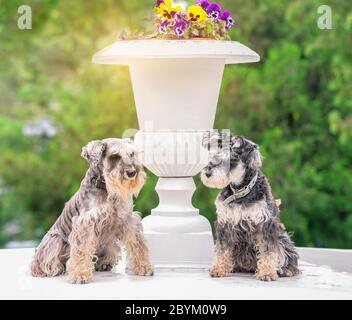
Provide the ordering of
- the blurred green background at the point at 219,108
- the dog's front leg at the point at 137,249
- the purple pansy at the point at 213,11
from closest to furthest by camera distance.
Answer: the dog's front leg at the point at 137,249
the purple pansy at the point at 213,11
the blurred green background at the point at 219,108

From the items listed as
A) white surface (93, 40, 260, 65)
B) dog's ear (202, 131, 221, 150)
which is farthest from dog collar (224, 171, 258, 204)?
white surface (93, 40, 260, 65)

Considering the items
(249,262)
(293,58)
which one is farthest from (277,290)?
→ (293,58)

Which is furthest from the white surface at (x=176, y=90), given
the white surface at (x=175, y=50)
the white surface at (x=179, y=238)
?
the white surface at (x=179, y=238)

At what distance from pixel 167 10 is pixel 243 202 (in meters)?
1.54

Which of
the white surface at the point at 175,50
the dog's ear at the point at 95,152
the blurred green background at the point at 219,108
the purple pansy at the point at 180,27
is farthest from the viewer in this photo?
the blurred green background at the point at 219,108

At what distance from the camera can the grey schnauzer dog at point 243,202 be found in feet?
15.0

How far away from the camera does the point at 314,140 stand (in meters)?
10.9

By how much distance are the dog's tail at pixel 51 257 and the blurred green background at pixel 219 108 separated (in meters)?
5.16

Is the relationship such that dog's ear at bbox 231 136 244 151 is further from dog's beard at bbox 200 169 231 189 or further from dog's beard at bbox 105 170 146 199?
dog's beard at bbox 105 170 146 199

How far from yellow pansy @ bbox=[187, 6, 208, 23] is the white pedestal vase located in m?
0.23

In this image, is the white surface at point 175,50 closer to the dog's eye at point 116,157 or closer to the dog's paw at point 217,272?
the dog's eye at point 116,157

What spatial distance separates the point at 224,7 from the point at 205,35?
5.67 metres

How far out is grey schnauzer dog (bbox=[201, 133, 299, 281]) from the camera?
4570 mm

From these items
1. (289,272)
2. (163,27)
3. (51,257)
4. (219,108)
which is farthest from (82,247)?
(219,108)
